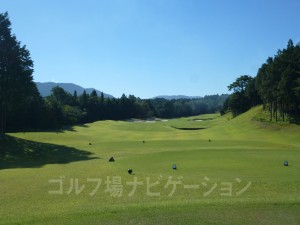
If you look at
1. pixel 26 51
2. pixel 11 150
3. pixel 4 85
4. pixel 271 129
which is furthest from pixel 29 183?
pixel 271 129

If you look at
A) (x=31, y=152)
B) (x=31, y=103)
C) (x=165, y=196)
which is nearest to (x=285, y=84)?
(x=31, y=152)

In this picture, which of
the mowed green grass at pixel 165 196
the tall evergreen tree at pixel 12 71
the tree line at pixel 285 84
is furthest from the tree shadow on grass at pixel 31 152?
the tree line at pixel 285 84

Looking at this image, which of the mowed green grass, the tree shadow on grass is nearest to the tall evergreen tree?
the tree shadow on grass

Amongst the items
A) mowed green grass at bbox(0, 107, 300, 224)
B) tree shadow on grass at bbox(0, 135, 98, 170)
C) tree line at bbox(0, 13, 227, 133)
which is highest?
tree line at bbox(0, 13, 227, 133)

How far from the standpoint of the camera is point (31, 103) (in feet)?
307

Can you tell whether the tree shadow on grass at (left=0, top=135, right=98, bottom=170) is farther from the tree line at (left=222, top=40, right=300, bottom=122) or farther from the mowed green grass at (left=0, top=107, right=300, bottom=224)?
the tree line at (left=222, top=40, right=300, bottom=122)

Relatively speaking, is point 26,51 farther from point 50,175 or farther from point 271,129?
point 271,129

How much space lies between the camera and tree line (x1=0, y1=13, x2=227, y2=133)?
51031mm

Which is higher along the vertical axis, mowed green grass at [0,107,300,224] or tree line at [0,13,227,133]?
tree line at [0,13,227,133]

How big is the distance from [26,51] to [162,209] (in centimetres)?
4601

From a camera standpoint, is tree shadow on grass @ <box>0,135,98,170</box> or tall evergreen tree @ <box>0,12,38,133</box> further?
tall evergreen tree @ <box>0,12,38,133</box>

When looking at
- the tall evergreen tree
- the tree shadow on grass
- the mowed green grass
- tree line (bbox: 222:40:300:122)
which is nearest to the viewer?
the mowed green grass

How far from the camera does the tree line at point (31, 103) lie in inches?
2009

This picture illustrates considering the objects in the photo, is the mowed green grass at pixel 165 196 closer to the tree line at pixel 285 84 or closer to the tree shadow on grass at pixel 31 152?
the tree shadow on grass at pixel 31 152
